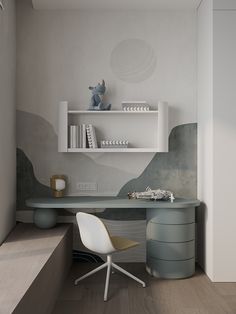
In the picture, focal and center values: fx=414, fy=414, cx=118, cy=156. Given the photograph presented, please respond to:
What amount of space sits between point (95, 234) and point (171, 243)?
83 cm

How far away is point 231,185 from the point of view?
394 centimetres

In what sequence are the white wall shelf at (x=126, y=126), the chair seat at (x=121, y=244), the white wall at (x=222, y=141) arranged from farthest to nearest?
the white wall shelf at (x=126, y=126) → the white wall at (x=222, y=141) → the chair seat at (x=121, y=244)

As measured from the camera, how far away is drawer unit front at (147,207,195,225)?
13.1ft

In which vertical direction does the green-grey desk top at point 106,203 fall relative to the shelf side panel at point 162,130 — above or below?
below

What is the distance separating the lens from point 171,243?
4.00 meters

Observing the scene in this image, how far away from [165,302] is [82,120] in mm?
2119

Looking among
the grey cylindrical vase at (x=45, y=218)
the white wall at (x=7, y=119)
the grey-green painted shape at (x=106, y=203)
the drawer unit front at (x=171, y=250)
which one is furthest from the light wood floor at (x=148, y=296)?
the white wall at (x=7, y=119)

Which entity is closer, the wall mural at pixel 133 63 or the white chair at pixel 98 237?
the white chair at pixel 98 237

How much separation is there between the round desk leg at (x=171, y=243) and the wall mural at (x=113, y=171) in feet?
1.75

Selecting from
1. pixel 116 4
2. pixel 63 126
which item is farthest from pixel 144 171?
pixel 116 4

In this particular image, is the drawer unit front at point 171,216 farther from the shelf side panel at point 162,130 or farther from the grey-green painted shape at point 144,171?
the shelf side panel at point 162,130

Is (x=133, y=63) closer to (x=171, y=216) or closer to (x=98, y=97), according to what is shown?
(x=98, y=97)

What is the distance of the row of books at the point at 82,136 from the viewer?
14.3 ft

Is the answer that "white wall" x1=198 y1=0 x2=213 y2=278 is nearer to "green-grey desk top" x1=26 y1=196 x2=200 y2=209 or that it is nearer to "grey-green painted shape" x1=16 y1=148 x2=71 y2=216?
"green-grey desk top" x1=26 y1=196 x2=200 y2=209
